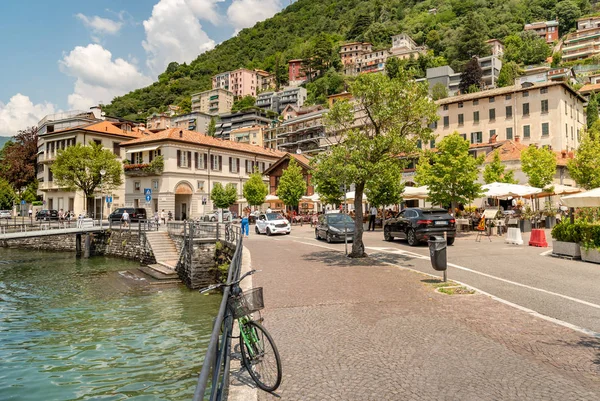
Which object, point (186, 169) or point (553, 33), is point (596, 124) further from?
point (553, 33)

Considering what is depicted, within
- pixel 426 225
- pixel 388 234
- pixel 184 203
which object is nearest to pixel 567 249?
pixel 426 225

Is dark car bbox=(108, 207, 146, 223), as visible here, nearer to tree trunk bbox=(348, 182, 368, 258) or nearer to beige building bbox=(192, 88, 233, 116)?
tree trunk bbox=(348, 182, 368, 258)

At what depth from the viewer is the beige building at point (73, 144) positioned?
2186 inches

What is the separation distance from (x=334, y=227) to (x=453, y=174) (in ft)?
25.4

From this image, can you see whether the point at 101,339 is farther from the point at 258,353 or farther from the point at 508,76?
the point at 508,76

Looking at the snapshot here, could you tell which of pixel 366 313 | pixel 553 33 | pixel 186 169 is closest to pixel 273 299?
pixel 366 313

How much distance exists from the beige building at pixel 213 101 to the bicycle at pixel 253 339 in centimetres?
14662

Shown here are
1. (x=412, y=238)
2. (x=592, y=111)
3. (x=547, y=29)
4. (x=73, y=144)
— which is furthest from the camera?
(x=547, y=29)

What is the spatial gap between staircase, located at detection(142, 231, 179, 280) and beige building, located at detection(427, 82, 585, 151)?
37109mm

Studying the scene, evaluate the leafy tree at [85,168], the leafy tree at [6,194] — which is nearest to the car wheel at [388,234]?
the leafy tree at [85,168]

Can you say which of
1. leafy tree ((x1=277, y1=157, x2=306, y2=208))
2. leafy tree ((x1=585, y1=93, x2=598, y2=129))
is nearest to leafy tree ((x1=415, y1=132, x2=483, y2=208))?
leafy tree ((x1=277, y1=157, x2=306, y2=208))

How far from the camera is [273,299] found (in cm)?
928

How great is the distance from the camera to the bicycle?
501cm

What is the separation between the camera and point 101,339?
38.3 feet
